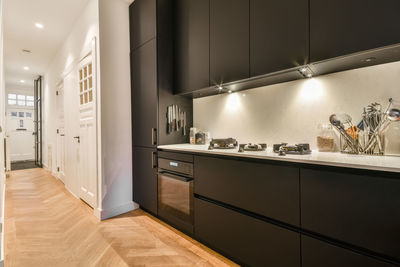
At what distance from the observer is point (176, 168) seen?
6.62 ft

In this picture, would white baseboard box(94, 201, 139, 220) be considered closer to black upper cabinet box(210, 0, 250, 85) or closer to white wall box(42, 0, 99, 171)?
black upper cabinet box(210, 0, 250, 85)

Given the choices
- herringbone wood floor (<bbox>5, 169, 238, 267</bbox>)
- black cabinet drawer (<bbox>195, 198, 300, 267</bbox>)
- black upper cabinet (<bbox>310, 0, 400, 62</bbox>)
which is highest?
black upper cabinet (<bbox>310, 0, 400, 62</bbox>)

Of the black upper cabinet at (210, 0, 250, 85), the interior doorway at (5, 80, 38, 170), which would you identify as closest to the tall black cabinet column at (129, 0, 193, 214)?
the black upper cabinet at (210, 0, 250, 85)

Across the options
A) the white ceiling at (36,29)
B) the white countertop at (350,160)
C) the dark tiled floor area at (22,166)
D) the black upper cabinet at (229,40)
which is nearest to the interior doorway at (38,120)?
the dark tiled floor area at (22,166)

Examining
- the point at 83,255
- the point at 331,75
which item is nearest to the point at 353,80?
the point at 331,75

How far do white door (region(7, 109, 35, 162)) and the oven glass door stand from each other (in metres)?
7.73

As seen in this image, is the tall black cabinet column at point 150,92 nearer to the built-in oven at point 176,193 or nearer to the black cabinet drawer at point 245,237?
the built-in oven at point 176,193

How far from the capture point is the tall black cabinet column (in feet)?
7.65

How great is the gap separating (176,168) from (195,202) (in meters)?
0.38

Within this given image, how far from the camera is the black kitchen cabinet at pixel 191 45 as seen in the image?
2.07 metres

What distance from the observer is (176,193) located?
2.02 metres

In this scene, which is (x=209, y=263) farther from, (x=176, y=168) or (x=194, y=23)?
(x=194, y=23)

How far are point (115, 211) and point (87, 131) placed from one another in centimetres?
115

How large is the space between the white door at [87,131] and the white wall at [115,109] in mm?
191
